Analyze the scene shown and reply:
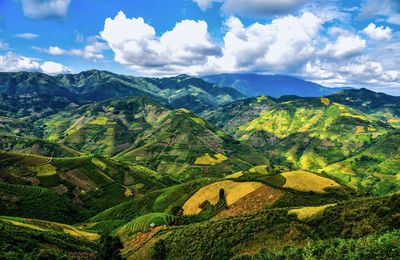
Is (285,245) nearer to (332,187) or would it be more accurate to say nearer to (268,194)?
(268,194)

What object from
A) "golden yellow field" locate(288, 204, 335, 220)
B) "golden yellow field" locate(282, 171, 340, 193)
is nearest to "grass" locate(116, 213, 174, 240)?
"golden yellow field" locate(288, 204, 335, 220)

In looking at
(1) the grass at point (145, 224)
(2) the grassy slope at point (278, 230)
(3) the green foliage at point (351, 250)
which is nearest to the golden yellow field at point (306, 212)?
(2) the grassy slope at point (278, 230)

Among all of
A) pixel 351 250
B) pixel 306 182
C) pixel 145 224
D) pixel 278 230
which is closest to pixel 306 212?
pixel 278 230

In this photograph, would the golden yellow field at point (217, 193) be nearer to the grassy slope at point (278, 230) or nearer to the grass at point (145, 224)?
the grass at point (145, 224)

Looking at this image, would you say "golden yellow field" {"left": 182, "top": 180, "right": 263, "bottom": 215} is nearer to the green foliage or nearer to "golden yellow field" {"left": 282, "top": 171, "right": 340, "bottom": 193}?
"golden yellow field" {"left": 282, "top": 171, "right": 340, "bottom": 193}

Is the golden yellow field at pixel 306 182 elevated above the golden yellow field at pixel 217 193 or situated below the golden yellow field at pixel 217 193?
above

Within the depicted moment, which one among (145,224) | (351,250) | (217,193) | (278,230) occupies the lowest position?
(145,224)

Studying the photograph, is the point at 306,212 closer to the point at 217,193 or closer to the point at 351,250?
the point at 351,250

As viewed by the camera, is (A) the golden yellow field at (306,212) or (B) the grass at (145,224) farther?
(B) the grass at (145,224)
